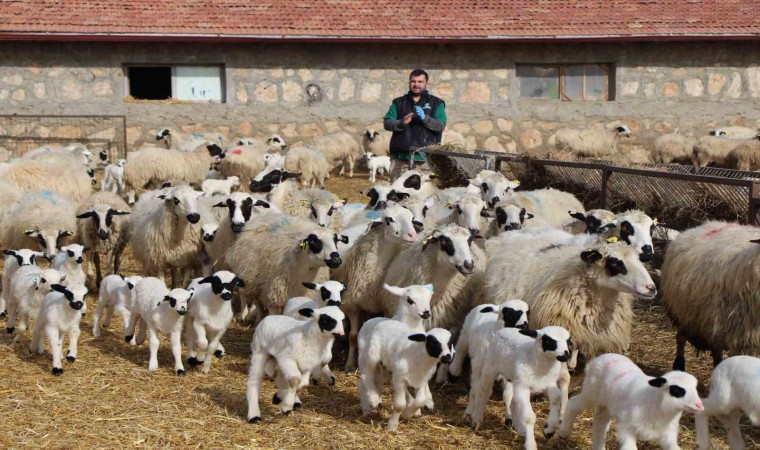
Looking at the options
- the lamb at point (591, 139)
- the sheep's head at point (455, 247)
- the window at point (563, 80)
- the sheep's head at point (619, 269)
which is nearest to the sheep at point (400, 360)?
the sheep's head at point (455, 247)

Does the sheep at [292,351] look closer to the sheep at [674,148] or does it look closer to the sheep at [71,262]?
the sheep at [71,262]

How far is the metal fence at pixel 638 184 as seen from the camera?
862 centimetres

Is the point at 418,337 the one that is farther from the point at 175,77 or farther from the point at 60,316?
the point at 175,77

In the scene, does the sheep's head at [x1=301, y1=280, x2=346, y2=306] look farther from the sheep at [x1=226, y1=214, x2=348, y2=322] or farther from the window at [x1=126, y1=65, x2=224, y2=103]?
the window at [x1=126, y1=65, x2=224, y2=103]

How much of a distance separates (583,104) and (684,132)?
2251mm

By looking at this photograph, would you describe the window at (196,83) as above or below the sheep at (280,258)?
above

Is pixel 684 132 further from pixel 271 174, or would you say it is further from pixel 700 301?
pixel 700 301

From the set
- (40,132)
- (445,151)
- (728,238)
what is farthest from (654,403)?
(40,132)

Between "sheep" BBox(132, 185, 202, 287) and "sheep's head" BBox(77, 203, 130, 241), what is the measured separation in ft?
1.47

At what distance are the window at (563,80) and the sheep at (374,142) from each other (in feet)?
10.1

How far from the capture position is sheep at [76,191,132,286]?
33.9ft

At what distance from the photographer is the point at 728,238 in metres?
7.00

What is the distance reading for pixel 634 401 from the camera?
5168 millimetres

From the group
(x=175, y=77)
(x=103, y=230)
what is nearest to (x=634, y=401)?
(x=103, y=230)
